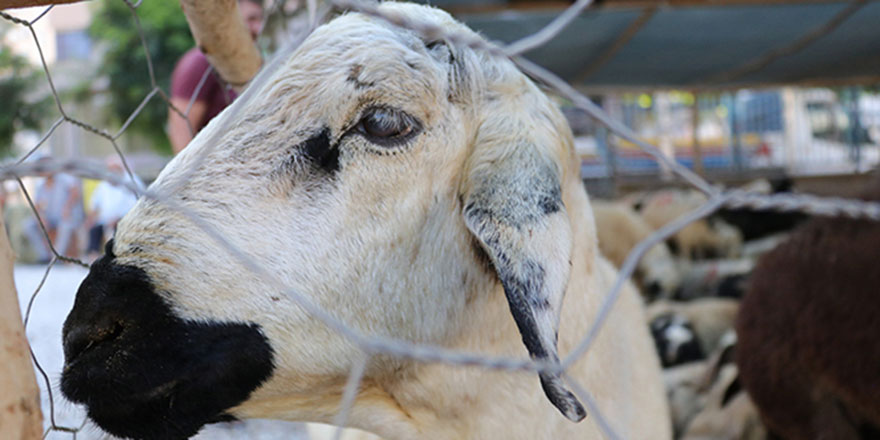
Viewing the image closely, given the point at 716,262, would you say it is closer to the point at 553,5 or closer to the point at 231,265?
the point at 553,5

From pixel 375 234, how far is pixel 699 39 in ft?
19.1

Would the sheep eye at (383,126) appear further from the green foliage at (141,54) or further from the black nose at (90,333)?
the green foliage at (141,54)

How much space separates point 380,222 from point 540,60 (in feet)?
20.7

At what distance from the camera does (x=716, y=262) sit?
7957 millimetres

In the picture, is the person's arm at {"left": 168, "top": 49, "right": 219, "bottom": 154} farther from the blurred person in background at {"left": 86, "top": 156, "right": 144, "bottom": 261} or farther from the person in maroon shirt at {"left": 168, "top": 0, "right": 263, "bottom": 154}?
the blurred person in background at {"left": 86, "top": 156, "right": 144, "bottom": 261}

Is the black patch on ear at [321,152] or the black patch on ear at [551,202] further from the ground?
the black patch on ear at [321,152]

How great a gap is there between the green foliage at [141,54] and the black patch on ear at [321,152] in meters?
15.8

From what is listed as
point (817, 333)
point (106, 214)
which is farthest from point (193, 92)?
point (817, 333)

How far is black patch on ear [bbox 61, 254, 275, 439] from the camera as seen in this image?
3.92 ft

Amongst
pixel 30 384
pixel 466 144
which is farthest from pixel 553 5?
pixel 30 384

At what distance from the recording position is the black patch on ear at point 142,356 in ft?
3.92

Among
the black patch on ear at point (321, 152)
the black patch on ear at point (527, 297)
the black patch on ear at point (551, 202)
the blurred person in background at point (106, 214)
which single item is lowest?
the blurred person in background at point (106, 214)

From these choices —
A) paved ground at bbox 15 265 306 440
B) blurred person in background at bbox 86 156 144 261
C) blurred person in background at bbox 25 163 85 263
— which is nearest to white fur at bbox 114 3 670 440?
paved ground at bbox 15 265 306 440

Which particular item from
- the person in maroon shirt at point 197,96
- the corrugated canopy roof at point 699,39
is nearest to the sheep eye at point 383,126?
the person in maroon shirt at point 197,96
